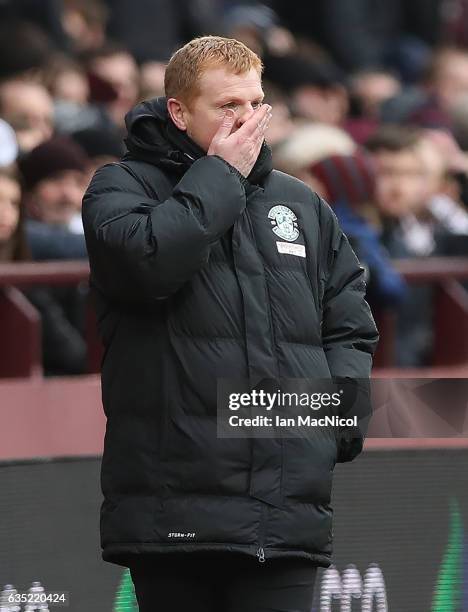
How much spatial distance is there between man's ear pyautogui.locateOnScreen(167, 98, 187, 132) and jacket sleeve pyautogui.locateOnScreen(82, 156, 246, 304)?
129 mm

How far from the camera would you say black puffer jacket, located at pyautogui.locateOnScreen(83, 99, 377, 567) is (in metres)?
3.76

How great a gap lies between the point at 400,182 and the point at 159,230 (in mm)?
4386

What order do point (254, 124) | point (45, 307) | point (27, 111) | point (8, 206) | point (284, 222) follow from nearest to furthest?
point (254, 124) < point (284, 222) < point (8, 206) < point (45, 307) < point (27, 111)

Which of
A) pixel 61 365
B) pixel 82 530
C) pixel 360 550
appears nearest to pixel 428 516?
pixel 360 550

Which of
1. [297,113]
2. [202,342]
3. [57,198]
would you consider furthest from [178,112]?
[297,113]

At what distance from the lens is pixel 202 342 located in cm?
383

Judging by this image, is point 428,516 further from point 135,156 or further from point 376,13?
point 376,13

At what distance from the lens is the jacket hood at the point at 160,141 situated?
3949 millimetres

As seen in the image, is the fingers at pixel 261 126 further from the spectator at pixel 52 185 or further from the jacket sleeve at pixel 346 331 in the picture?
the spectator at pixel 52 185

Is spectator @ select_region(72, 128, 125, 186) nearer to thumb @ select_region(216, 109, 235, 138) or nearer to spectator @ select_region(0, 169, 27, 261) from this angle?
spectator @ select_region(0, 169, 27, 261)

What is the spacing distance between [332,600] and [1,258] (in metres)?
1.92

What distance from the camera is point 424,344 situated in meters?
7.29

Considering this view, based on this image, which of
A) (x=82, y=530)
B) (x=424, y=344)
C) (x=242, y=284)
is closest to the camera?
(x=242, y=284)

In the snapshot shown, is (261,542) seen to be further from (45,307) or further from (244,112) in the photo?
(45,307)
